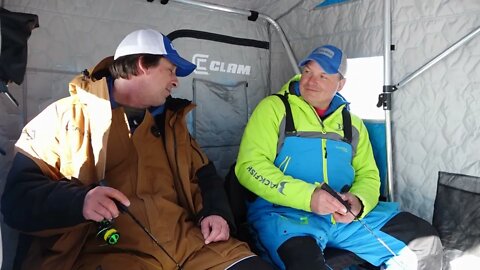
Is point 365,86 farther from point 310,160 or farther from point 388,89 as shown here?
point 310,160

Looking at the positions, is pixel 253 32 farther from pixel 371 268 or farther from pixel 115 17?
pixel 371 268

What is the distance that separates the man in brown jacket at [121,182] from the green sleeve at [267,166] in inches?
9.5

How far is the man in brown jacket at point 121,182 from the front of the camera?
5.31 feet

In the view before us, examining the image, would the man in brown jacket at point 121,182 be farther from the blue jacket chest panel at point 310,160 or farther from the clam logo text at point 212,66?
the clam logo text at point 212,66

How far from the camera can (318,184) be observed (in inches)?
90.2

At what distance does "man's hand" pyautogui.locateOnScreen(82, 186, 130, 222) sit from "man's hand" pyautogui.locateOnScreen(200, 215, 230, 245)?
0.45m

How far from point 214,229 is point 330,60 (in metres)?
1.20

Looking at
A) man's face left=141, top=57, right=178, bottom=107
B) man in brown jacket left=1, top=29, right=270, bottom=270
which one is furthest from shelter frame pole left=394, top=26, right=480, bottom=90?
man's face left=141, top=57, right=178, bottom=107

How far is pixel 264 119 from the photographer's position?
8.05ft

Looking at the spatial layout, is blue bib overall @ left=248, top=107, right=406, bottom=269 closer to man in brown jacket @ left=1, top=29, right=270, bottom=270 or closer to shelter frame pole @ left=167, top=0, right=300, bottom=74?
man in brown jacket @ left=1, top=29, right=270, bottom=270

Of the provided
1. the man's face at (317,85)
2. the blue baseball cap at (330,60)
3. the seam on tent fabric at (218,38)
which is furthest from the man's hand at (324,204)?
the seam on tent fabric at (218,38)

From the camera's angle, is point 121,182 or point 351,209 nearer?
point 121,182

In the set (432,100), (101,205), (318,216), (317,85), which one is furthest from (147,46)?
(432,100)

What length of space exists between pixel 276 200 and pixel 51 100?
1303mm
